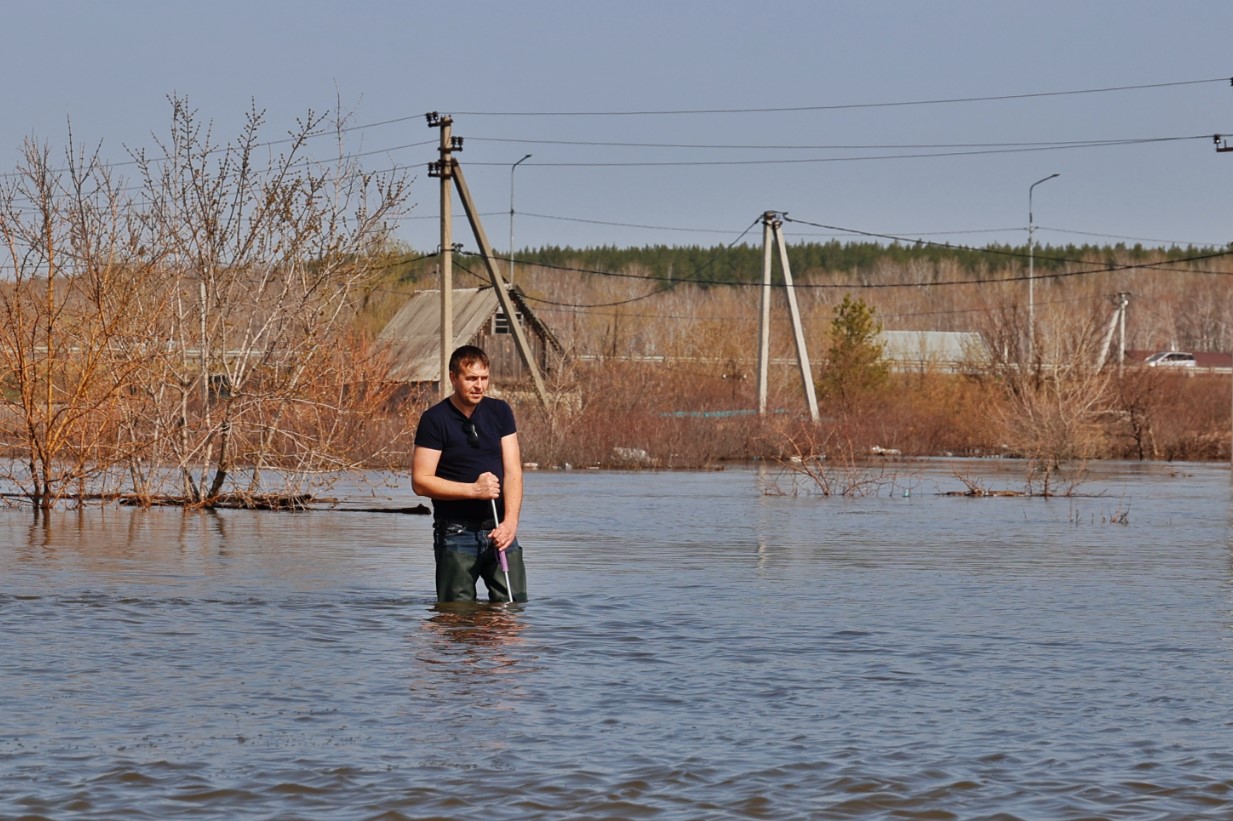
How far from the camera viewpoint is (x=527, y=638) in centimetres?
1088

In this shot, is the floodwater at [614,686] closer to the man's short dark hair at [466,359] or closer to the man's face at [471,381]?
the man's face at [471,381]

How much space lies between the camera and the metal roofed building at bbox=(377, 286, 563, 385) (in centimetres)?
6297

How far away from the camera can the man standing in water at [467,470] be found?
10.7 metres

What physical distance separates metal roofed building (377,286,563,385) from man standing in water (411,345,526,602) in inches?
1955

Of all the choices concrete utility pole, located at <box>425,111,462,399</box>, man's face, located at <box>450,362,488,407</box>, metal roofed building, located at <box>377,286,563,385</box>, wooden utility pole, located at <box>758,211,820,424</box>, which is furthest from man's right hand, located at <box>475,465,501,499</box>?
metal roofed building, located at <box>377,286,563,385</box>

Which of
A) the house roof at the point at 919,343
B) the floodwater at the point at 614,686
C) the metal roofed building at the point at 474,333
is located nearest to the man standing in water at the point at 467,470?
the floodwater at the point at 614,686

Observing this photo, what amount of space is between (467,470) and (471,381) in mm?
580

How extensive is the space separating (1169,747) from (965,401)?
201ft

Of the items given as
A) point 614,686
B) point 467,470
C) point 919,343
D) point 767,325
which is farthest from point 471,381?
point 919,343

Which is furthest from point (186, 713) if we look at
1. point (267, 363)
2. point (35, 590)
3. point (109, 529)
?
point (267, 363)

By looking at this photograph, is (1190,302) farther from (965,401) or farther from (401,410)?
(401,410)

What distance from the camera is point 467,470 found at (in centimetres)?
1082

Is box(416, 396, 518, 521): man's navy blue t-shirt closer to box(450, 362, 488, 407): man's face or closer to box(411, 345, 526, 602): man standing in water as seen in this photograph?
box(411, 345, 526, 602): man standing in water

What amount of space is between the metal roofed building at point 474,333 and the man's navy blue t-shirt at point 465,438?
4998cm
